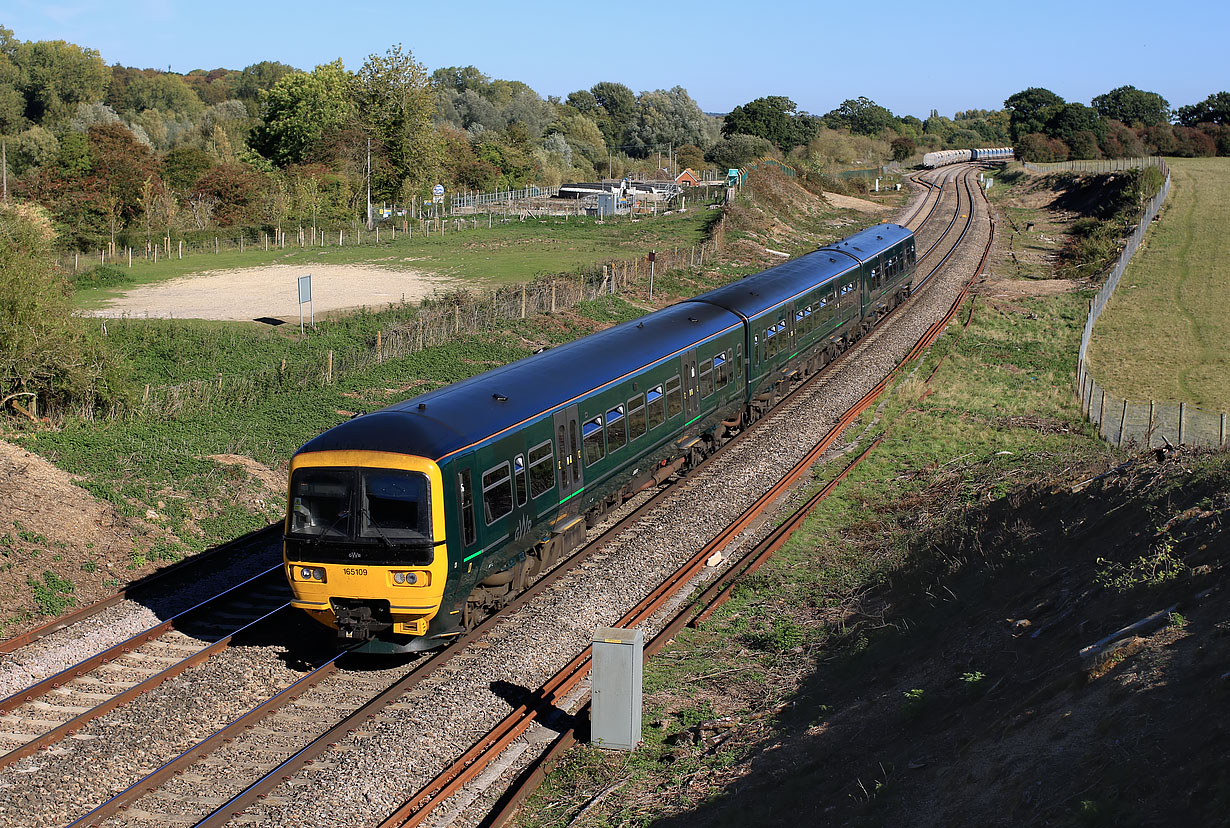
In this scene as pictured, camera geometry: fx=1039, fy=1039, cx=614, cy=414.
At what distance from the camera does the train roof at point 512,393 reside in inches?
505

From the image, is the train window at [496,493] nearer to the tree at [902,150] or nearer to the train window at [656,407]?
the train window at [656,407]

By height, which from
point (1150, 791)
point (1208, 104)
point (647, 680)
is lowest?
point (647, 680)

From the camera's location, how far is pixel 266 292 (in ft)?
144

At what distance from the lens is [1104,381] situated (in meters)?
33.1

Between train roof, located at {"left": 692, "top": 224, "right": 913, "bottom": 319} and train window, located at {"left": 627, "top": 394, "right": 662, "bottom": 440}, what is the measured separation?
5.73m

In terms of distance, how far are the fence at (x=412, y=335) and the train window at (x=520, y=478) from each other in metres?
12.3

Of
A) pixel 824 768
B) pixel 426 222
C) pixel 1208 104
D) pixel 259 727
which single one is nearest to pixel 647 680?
pixel 824 768

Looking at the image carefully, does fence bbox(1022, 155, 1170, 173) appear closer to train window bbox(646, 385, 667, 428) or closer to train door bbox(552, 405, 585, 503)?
train window bbox(646, 385, 667, 428)

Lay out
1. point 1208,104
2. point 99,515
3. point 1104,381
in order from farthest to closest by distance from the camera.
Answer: point 1208,104 < point 1104,381 < point 99,515

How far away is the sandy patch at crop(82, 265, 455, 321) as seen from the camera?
127 ft

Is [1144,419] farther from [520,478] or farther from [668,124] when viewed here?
[668,124]

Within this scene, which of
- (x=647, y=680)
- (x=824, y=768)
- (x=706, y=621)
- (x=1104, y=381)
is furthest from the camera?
(x=1104, y=381)

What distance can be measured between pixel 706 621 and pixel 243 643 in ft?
20.9

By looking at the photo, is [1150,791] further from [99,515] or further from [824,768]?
[99,515]
